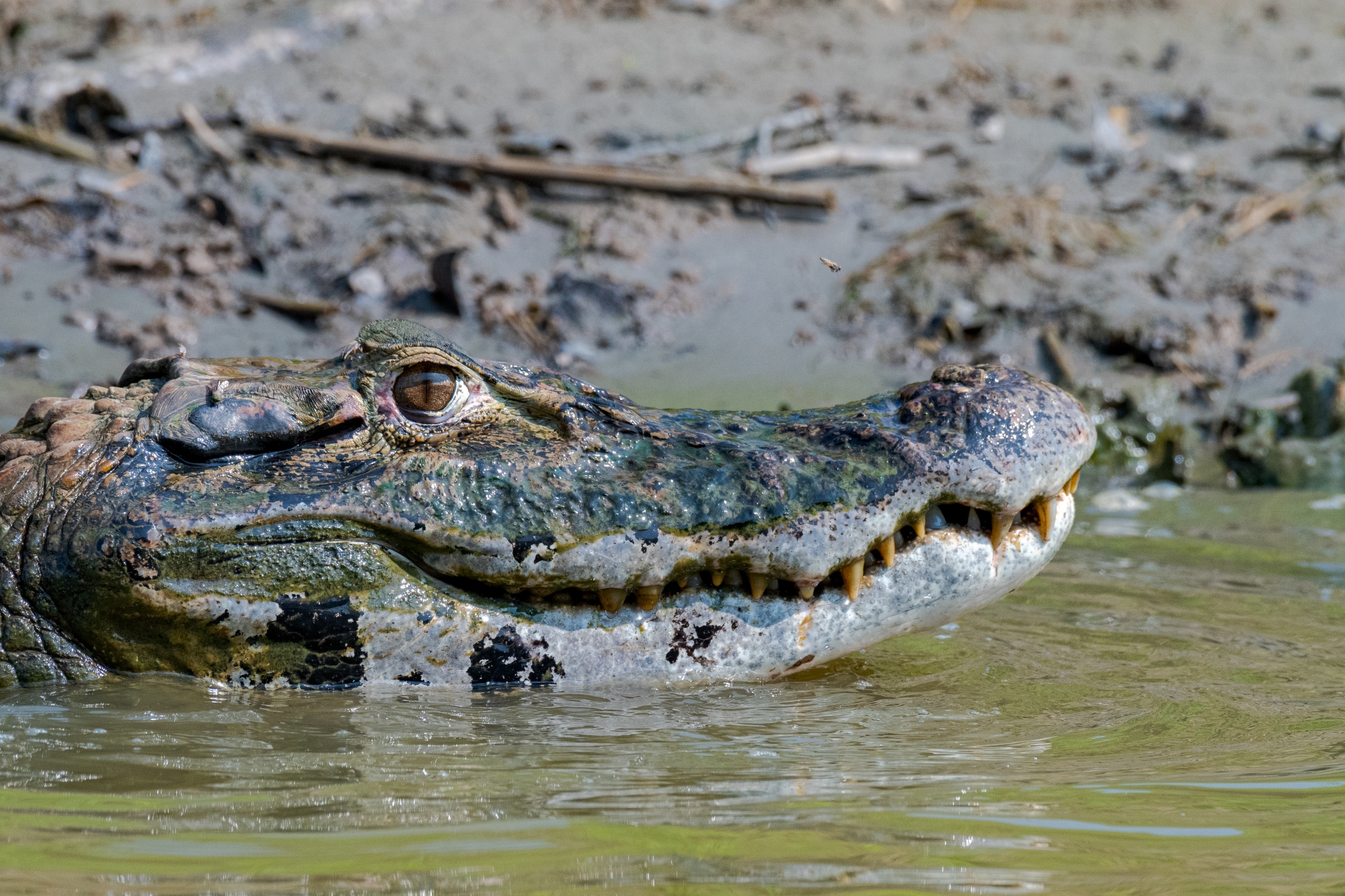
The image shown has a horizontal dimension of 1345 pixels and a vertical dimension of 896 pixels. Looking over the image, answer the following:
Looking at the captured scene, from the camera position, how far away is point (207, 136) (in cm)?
802

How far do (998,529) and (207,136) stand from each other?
22.0ft

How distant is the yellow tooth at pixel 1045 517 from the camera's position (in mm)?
2924

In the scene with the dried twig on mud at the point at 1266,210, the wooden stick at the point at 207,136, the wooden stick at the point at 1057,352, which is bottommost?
the wooden stick at the point at 1057,352

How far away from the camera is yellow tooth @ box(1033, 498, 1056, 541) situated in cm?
292

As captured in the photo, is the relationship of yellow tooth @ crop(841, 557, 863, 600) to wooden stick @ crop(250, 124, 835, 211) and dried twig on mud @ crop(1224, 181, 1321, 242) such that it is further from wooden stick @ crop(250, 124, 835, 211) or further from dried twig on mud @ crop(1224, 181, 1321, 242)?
dried twig on mud @ crop(1224, 181, 1321, 242)

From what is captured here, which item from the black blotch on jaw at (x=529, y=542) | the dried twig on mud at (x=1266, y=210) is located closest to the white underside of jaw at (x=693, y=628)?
the black blotch on jaw at (x=529, y=542)

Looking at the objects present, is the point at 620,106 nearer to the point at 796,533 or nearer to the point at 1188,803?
the point at 796,533

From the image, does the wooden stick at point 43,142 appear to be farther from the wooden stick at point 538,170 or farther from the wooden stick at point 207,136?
the wooden stick at point 538,170

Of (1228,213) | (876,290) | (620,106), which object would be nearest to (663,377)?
(876,290)

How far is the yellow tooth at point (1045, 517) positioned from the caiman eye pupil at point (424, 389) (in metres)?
1.39

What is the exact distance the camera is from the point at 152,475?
277cm

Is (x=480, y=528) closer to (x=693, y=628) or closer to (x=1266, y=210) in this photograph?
(x=693, y=628)

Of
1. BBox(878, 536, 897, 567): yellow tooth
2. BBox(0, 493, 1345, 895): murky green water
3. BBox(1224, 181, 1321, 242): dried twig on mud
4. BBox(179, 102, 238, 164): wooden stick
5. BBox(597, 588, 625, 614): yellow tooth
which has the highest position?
BBox(179, 102, 238, 164): wooden stick

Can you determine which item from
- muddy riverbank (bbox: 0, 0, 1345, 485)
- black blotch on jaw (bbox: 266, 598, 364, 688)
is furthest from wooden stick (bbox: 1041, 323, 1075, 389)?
black blotch on jaw (bbox: 266, 598, 364, 688)
